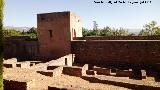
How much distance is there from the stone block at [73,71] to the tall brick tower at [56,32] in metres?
8.08

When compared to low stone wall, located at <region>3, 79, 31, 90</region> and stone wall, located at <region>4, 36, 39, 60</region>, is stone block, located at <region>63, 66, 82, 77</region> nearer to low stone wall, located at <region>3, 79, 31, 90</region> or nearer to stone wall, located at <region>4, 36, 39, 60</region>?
low stone wall, located at <region>3, 79, 31, 90</region>

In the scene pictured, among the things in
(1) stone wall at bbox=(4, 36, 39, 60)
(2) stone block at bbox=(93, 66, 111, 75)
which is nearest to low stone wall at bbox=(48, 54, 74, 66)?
(2) stone block at bbox=(93, 66, 111, 75)

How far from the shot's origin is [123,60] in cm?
1953

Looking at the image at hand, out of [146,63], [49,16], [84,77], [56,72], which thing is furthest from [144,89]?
[49,16]

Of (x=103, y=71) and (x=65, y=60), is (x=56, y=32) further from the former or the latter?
(x=103, y=71)

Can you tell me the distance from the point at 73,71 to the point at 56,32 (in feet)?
33.0

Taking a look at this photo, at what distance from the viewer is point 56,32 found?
23.2 metres

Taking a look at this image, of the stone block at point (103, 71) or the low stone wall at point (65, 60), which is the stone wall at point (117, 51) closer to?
the low stone wall at point (65, 60)

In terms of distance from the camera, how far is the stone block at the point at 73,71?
44.7 ft

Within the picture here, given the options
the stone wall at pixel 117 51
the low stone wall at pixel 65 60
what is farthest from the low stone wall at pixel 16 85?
the stone wall at pixel 117 51

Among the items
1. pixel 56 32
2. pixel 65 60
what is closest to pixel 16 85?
pixel 65 60

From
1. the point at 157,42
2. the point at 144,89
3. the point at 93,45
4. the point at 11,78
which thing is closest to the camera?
the point at 11,78

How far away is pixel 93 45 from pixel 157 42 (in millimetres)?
6040

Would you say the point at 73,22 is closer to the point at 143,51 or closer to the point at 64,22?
the point at 64,22
